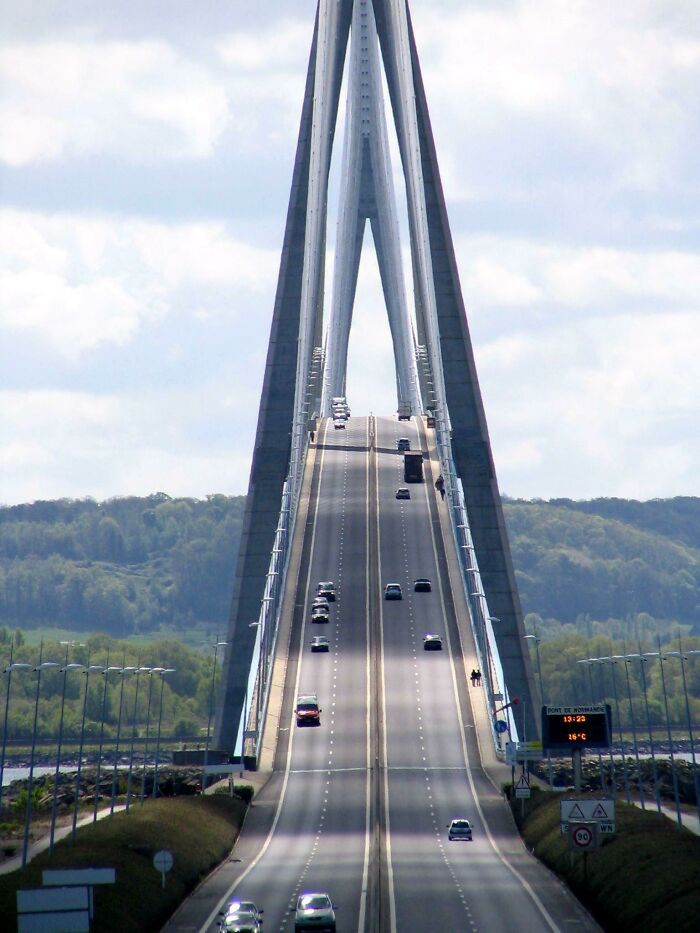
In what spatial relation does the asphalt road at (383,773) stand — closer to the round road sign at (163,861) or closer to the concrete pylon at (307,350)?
the round road sign at (163,861)

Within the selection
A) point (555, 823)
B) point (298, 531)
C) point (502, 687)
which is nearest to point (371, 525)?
point (298, 531)

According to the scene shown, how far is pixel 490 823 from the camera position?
74.9 m

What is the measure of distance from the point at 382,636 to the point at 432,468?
5844 centimetres

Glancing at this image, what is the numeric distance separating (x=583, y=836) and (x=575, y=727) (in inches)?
676

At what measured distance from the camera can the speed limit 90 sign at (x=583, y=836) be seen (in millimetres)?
51062

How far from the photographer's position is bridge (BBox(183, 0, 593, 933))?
2325 inches

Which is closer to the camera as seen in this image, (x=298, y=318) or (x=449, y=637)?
(x=449, y=637)

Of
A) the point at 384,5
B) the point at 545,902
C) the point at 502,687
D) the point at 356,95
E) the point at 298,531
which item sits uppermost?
the point at 356,95

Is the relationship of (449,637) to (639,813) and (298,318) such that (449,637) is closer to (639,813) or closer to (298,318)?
(298,318)

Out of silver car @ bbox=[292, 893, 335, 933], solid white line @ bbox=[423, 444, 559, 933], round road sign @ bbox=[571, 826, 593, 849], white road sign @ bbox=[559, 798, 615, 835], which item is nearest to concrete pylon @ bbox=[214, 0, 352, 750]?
solid white line @ bbox=[423, 444, 559, 933]

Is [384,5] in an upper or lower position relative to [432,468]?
upper

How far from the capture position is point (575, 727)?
224ft

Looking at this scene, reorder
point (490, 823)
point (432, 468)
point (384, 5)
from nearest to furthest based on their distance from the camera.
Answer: point (490, 823) → point (384, 5) → point (432, 468)

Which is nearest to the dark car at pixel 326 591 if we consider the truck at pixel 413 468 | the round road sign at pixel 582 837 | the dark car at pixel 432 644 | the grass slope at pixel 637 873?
the dark car at pixel 432 644
